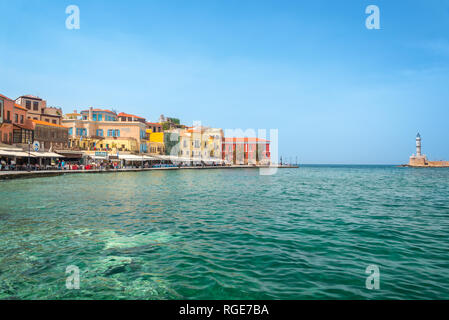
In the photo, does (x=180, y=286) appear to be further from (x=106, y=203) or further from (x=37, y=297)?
(x=106, y=203)

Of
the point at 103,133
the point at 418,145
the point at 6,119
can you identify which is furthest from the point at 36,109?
the point at 418,145

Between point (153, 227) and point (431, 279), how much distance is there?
7.91 m

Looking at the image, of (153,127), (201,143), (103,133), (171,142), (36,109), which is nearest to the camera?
(36,109)

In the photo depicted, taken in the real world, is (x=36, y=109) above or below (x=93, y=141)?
above

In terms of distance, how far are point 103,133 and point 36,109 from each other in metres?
12.5

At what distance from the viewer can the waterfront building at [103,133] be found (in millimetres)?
53438

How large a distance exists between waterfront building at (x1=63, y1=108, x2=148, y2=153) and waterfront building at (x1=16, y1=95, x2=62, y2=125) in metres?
3.16

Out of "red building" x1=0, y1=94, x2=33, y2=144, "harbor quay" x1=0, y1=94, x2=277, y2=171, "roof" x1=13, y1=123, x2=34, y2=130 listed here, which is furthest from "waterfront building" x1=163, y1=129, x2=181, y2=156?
"red building" x1=0, y1=94, x2=33, y2=144

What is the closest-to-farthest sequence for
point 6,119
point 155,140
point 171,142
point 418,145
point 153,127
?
point 6,119, point 155,140, point 171,142, point 153,127, point 418,145

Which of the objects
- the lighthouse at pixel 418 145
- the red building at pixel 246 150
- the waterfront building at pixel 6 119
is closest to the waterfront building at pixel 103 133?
the waterfront building at pixel 6 119

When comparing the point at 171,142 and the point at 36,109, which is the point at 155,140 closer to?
the point at 171,142

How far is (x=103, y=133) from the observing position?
58.2 metres

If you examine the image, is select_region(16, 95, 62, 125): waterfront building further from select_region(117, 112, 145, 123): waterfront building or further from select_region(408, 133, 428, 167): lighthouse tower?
select_region(408, 133, 428, 167): lighthouse tower
